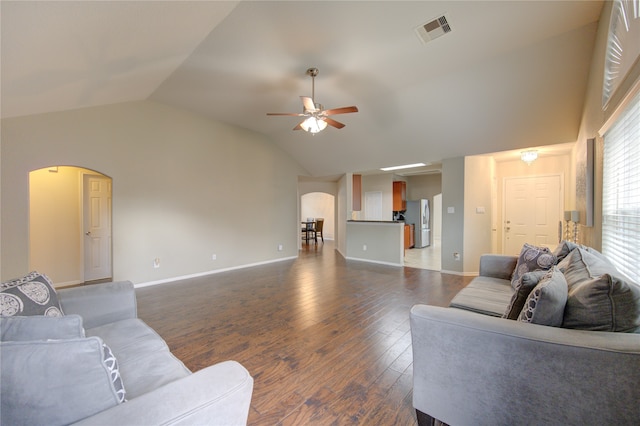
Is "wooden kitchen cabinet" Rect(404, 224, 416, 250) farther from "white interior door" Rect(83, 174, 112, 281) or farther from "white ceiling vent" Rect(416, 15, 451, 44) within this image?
"white interior door" Rect(83, 174, 112, 281)

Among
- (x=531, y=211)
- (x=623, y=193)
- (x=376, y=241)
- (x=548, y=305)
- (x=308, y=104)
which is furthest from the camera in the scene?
(x=376, y=241)

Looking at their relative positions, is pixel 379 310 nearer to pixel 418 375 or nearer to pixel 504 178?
pixel 418 375

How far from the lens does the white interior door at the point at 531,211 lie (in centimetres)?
515

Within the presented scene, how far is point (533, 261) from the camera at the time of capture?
245 cm

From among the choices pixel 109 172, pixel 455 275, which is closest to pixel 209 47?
pixel 109 172

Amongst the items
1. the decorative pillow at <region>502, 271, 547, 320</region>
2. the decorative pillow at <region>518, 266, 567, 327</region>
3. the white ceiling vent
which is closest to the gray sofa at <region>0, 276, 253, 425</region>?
the decorative pillow at <region>518, 266, 567, 327</region>

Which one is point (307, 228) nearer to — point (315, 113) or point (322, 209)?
point (322, 209)

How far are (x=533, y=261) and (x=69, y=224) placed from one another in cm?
676

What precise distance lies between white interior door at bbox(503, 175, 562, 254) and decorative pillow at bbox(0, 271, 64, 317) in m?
7.02

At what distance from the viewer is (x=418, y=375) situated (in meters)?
1.42

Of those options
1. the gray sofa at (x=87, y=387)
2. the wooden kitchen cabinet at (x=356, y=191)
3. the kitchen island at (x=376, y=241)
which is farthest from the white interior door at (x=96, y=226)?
the wooden kitchen cabinet at (x=356, y=191)

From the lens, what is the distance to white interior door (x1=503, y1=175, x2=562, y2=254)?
16.9ft

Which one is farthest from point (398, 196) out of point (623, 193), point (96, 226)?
point (96, 226)

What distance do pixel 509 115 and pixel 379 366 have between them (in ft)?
13.3
